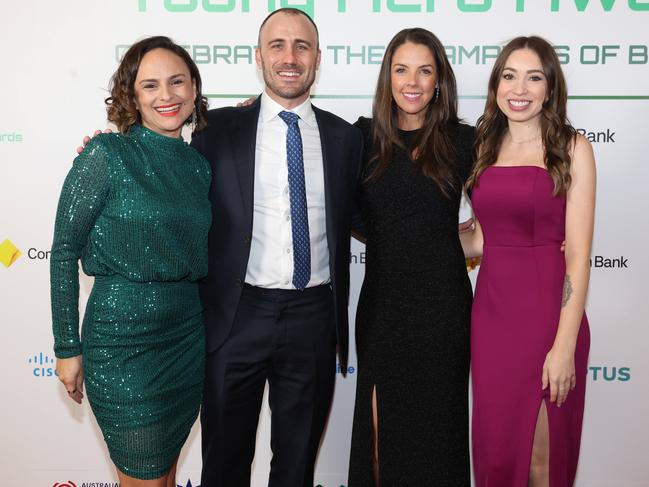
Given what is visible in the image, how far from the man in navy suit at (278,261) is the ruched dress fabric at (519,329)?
1.79 feet

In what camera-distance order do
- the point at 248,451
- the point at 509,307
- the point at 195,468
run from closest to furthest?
1. the point at 509,307
2. the point at 248,451
3. the point at 195,468

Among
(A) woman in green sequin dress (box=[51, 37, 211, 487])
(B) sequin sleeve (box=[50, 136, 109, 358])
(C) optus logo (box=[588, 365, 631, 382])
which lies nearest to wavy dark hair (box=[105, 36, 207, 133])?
(A) woman in green sequin dress (box=[51, 37, 211, 487])

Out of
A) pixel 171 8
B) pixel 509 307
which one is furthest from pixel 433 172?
pixel 171 8

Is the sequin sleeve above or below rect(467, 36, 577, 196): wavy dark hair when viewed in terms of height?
below

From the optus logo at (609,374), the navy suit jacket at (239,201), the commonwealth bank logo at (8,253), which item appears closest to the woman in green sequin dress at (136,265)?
the navy suit jacket at (239,201)

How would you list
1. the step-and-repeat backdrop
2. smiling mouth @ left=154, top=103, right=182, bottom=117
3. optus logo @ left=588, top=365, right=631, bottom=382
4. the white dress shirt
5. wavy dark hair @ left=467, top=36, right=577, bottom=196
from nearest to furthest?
smiling mouth @ left=154, top=103, right=182, bottom=117, wavy dark hair @ left=467, top=36, right=577, bottom=196, the white dress shirt, the step-and-repeat backdrop, optus logo @ left=588, top=365, right=631, bottom=382

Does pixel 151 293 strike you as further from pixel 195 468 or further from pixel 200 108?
pixel 195 468

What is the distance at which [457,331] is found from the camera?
2207mm

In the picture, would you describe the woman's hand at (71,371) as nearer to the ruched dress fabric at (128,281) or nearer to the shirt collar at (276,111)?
the ruched dress fabric at (128,281)

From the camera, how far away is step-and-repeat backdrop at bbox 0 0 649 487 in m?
2.92

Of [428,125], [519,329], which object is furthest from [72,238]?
[519,329]

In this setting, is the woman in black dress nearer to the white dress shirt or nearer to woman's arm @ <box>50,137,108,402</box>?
the white dress shirt

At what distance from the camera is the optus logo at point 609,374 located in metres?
3.06

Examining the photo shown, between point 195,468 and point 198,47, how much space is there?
218 centimetres
